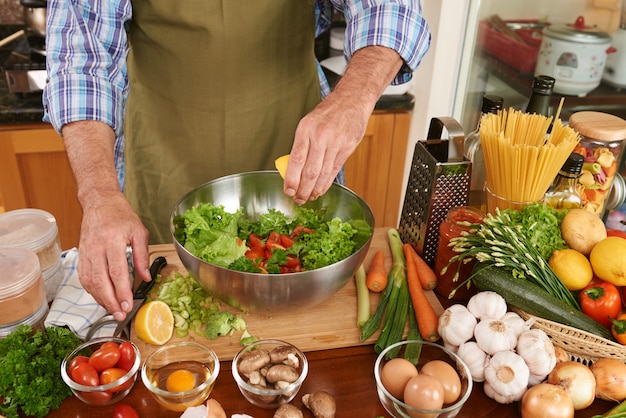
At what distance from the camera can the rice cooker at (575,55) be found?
6.12 feet

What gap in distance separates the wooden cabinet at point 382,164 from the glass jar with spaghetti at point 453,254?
48.1 inches

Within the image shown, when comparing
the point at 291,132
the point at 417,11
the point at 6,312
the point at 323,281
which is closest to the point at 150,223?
the point at 291,132

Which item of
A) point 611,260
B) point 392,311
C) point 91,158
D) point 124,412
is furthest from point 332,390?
point 91,158

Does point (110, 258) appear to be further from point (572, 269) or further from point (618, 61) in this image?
point (618, 61)

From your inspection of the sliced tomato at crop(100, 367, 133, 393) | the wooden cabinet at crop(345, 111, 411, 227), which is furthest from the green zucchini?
the wooden cabinet at crop(345, 111, 411, 227)

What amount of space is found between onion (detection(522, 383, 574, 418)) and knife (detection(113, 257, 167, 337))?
0.71 meters

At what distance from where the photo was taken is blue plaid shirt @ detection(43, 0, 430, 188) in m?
1.25

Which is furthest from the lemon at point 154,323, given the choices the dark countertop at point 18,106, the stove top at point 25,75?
the stove top at point 25,75

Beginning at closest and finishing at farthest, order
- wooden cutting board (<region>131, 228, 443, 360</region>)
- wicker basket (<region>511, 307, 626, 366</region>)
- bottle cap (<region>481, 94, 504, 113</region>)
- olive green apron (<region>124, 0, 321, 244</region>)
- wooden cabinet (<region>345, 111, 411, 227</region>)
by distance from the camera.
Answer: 1. wicker basket (<region>511, 307, 626, 366</region>)
2. wooden cutting board (<region>131, 228, 443, 360</region>)
3. bottle cap (<region>481, 94, 504, 113</region>)
4. olive green apron (<region>124, 0, 321, 244</region>)
5. wooden cabinet (<region>345, 111, 411, 227</region>)

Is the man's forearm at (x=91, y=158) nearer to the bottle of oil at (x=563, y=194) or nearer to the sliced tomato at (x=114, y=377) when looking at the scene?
the sliced tomato at (x=114, y=377)

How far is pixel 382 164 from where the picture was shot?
2533 millimetres

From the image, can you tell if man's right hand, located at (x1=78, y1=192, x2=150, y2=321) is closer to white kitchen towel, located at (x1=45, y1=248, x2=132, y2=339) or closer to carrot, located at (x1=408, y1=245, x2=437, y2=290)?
white kitchen towel, located at (x1=45, y1=248, x2=132, y2=339)

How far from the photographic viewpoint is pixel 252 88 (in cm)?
158

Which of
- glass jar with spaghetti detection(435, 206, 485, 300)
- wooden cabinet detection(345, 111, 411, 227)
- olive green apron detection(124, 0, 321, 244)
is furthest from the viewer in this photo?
wooden cabinet detection(345, 111, 411, 227)
